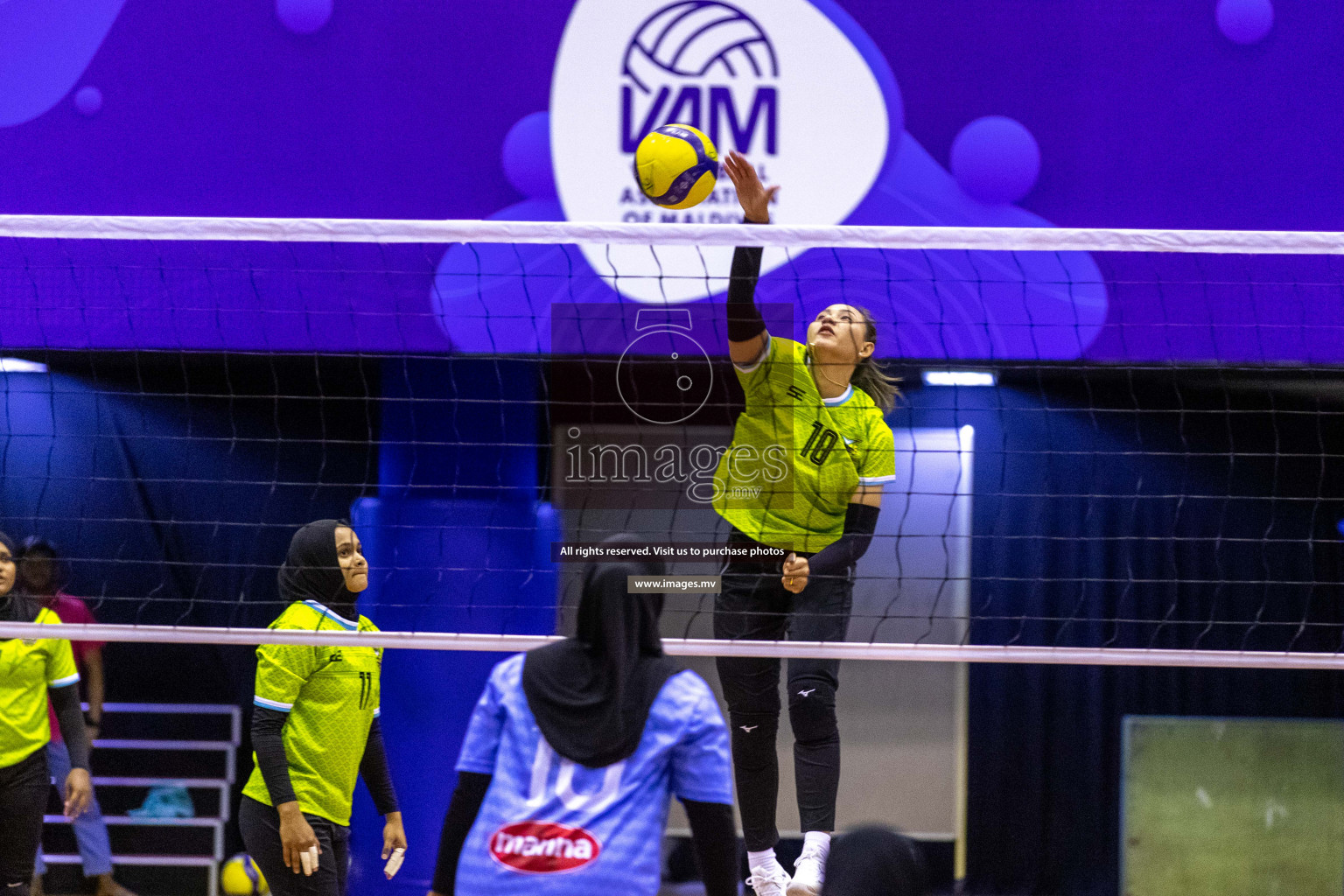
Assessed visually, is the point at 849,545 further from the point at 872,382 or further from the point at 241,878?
the point at 241,878

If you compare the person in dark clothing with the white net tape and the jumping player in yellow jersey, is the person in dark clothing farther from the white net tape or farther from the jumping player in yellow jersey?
the white net tape

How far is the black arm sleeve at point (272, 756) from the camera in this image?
13.2 ft

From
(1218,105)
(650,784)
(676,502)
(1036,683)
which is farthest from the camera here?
(1036,683)

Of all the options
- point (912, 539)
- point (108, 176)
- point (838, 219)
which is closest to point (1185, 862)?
point (912, 539)

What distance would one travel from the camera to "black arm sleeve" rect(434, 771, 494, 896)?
9.37ft

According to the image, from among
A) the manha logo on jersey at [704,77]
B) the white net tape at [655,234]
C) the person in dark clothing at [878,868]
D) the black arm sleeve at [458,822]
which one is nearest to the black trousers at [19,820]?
the white net tape at [655,234]

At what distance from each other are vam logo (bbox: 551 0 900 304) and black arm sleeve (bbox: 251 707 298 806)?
8.92 feet

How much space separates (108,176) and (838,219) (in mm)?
3594

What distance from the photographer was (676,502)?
547 cm

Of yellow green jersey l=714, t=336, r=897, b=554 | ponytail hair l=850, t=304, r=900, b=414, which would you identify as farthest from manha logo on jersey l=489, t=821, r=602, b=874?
ponytail hair l=850, t=304, r=900, b=414

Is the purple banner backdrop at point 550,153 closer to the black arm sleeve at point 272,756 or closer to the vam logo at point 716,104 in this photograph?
the vam logo at point 716,104

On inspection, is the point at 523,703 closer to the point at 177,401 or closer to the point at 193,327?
the point at 193,327

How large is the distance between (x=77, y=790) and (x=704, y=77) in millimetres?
4202

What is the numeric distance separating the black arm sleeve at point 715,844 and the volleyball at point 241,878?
420 cm
